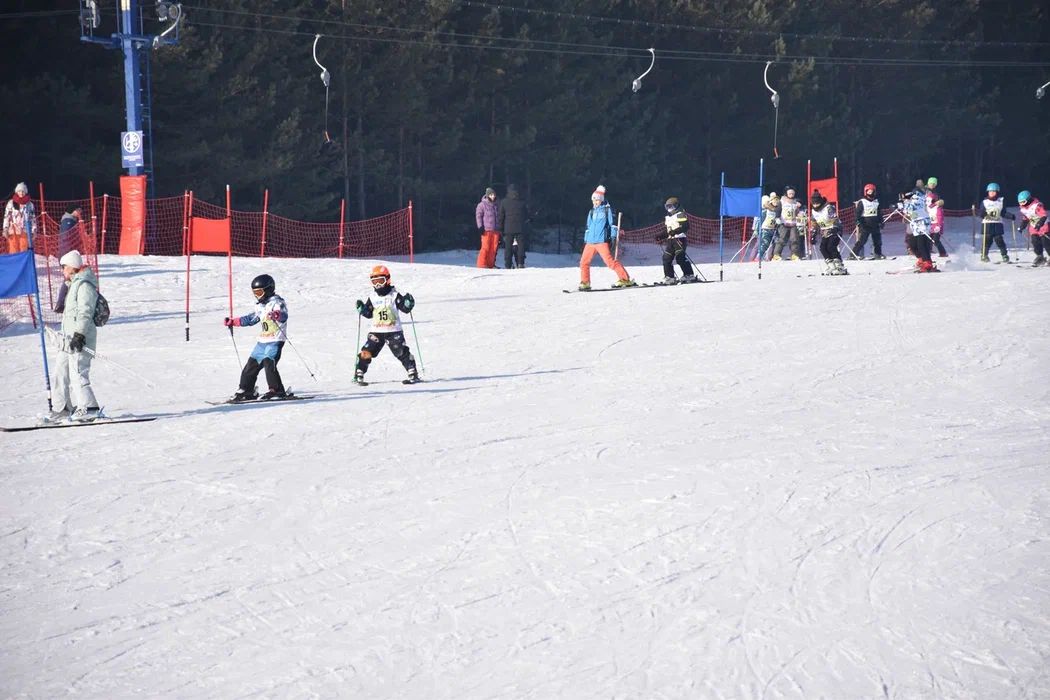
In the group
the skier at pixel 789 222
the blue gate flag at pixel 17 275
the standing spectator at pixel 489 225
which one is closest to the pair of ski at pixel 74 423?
the blue gate flag at pixel 17 275

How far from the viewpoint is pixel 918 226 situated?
836 inches

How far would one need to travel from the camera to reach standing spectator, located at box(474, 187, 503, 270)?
2542 centimetres

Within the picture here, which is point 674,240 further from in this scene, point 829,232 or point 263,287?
point 263,287

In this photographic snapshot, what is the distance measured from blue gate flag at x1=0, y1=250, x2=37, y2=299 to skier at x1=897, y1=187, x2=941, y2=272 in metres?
13.7

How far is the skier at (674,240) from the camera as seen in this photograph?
19.7m

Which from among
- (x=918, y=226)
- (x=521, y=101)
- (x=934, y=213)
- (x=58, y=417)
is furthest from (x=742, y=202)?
(x=521, y=101)

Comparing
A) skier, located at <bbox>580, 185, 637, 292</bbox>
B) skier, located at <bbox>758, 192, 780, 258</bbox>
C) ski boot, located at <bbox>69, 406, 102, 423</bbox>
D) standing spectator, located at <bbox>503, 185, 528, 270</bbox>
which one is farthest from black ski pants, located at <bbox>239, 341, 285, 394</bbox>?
skier, located at <bbox>758, 192, 780, 258</bbox>

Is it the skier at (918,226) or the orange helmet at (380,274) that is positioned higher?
the skier at (918,226)

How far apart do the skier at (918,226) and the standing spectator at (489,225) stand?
25.0 ft

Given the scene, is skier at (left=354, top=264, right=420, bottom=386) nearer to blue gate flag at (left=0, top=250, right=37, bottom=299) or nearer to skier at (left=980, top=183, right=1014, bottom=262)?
blue gate flag at (left=0, top=250, right=37, bottom=299)

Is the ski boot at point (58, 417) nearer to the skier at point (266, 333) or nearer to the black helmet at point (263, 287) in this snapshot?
the skier at point (266, 333)

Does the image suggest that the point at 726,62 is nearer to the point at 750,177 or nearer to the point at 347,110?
the point at 750,177

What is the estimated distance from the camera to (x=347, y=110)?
36469 millimetres

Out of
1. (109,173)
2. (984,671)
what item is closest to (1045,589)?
(984,671)
